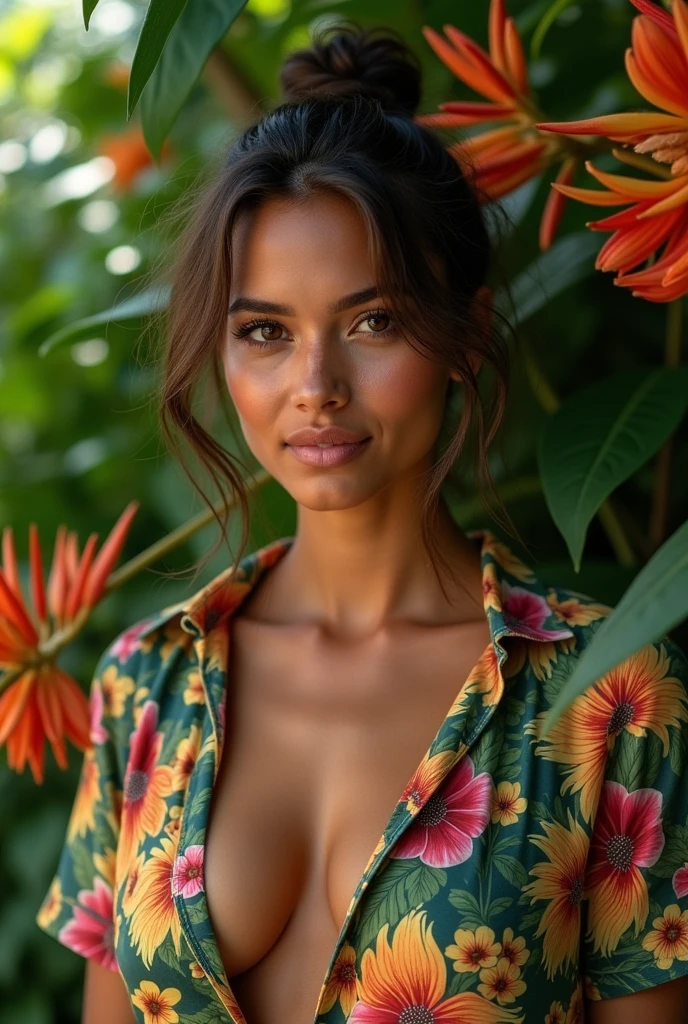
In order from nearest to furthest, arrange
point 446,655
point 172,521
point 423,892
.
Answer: point 423,892
point 446,655
point 172,521

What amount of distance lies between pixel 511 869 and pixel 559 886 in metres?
0.05

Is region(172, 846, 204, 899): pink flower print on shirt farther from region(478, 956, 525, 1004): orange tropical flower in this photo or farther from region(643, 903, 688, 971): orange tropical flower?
region(643, 903, 688, 971): orange tropical flower

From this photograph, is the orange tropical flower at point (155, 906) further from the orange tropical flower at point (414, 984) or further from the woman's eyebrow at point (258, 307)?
the woman's eyebrow at point (258, 307)

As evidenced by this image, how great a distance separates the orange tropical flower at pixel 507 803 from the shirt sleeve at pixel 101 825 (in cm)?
40

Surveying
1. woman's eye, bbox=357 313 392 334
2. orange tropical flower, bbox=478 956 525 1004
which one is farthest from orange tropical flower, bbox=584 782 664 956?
woman's eye, bbox=357 313 392 334

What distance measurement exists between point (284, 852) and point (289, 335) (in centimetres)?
45

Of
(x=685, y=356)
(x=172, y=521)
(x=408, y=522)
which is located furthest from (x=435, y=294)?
(x=172, y=521)

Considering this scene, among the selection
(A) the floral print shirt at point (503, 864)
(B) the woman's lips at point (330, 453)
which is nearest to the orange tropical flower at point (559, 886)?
(A) the floral print shirt at point (503, 864)

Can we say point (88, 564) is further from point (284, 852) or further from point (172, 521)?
point (172, 521)

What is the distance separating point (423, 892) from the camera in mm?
1022

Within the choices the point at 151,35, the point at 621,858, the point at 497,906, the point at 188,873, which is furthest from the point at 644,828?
the point at 151,35

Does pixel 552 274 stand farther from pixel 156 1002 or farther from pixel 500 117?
pixel 156 1002

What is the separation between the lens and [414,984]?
3.31ft

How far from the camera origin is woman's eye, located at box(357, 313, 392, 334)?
3.51ft
